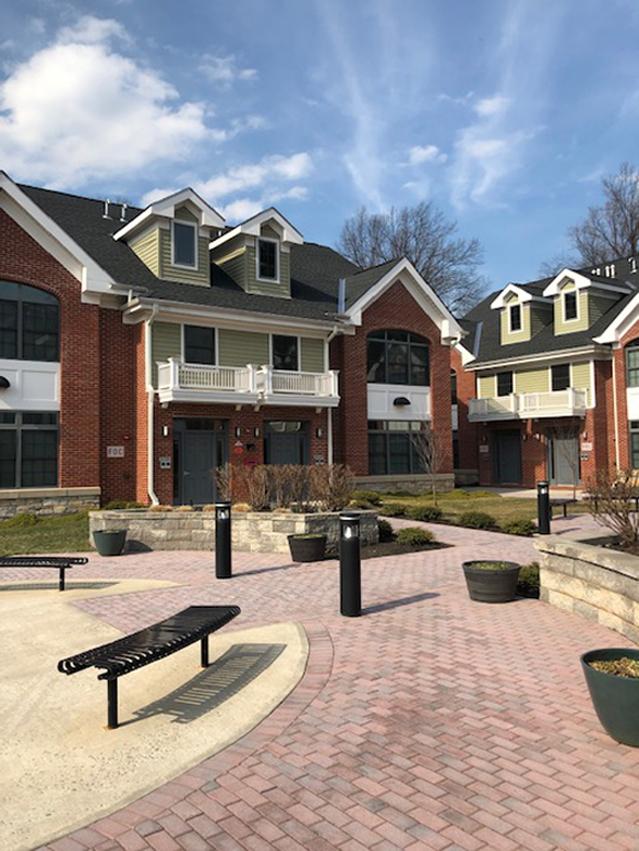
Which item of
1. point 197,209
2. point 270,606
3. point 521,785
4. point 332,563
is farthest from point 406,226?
point 521,785

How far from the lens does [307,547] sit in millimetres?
12430

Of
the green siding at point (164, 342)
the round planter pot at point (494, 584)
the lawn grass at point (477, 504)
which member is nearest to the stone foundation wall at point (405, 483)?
the lawn grass at point (477, 504)

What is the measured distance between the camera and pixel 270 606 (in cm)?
891

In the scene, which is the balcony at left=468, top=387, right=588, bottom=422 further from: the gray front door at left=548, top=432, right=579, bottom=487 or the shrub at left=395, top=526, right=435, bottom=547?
the shrub at left=395, top=526, right=435, bottom=547

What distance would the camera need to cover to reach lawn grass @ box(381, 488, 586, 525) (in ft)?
61.0

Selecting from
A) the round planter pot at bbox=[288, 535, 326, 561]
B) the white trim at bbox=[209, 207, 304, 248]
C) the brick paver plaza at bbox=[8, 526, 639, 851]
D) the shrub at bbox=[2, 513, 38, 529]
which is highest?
the white trim at bbox=[209, 207, 304, 248]

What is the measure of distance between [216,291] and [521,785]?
2080cm

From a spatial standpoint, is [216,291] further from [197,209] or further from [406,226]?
[406,226]

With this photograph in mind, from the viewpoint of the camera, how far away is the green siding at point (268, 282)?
79.7ft

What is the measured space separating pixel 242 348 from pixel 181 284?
2.90 meters

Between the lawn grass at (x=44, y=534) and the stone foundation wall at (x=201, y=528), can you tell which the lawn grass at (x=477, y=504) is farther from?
the lawn grass at (x=44, y=534)

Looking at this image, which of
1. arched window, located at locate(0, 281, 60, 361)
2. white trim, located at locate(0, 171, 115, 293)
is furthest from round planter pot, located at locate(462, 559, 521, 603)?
white trim, located at locate(0, 171, 115, 293)

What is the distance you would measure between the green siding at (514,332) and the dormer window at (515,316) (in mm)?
172

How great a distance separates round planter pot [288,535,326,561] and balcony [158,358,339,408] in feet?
29.6
